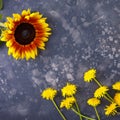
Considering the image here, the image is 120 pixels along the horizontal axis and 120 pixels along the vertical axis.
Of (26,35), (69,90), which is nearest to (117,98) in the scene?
(69,90)

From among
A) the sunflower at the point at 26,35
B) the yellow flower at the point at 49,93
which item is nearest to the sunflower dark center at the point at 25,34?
the sunflower at the point at 26,35

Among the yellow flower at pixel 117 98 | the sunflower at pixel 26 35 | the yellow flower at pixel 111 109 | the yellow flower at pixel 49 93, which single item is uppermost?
the sunflower at pixel 26 35

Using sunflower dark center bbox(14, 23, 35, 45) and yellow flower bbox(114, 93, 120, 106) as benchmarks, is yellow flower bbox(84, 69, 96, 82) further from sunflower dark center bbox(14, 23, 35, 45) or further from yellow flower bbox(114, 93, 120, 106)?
sunflower dark center bbox(14, 23, 35, 45)

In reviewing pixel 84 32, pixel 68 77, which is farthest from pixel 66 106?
pixel 84 32

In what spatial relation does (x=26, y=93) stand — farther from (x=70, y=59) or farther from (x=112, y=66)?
(x=112, y=66)

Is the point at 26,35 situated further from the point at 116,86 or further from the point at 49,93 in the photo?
the point at 116,86

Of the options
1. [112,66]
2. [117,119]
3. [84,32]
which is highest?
[84,32]

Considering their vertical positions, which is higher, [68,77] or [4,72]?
[4,72]

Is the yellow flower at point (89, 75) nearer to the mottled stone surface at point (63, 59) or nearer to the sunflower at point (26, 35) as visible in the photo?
the mottled stone surface at point (63, 59)
